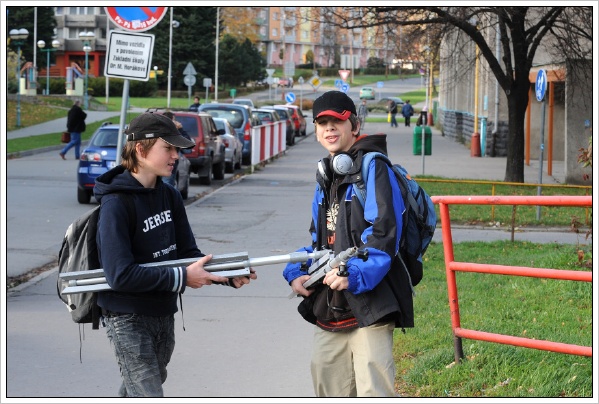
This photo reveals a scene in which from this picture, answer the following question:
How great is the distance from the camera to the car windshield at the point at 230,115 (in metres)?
31.5

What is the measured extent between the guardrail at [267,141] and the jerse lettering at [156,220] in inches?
886

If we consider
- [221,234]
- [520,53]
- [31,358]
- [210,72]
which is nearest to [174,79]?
[210,72]

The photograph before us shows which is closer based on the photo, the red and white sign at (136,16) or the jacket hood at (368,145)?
the jacket hood at (368,145)

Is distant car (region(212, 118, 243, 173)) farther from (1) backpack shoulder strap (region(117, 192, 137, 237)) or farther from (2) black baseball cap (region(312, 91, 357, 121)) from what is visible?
(1) backpack shoulder strap (region(117, 192, 137, 237))

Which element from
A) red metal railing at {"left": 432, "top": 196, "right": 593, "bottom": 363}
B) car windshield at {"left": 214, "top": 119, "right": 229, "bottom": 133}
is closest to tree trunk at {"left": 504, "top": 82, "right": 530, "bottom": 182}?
car windshield at {"left": 214, "top": 119, "right": 229, "bottom": 133}

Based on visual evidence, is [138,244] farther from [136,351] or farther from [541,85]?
[541,85]

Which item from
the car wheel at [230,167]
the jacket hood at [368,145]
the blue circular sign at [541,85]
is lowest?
the car wheel at [230,167]

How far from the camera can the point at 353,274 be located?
14.1 feet

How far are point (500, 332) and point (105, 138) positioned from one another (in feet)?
45.2

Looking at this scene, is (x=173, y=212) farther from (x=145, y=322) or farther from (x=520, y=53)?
(x=520, y=53)

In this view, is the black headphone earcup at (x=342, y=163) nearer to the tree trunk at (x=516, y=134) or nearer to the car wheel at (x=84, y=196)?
the car wheel at (x=84, y=196)

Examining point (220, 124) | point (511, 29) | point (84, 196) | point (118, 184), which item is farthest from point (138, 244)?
point (220, 124)

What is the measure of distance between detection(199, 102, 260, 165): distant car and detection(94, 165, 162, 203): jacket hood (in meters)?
26.4

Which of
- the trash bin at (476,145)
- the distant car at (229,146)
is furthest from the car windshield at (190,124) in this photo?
the trash bin at (476,145)
